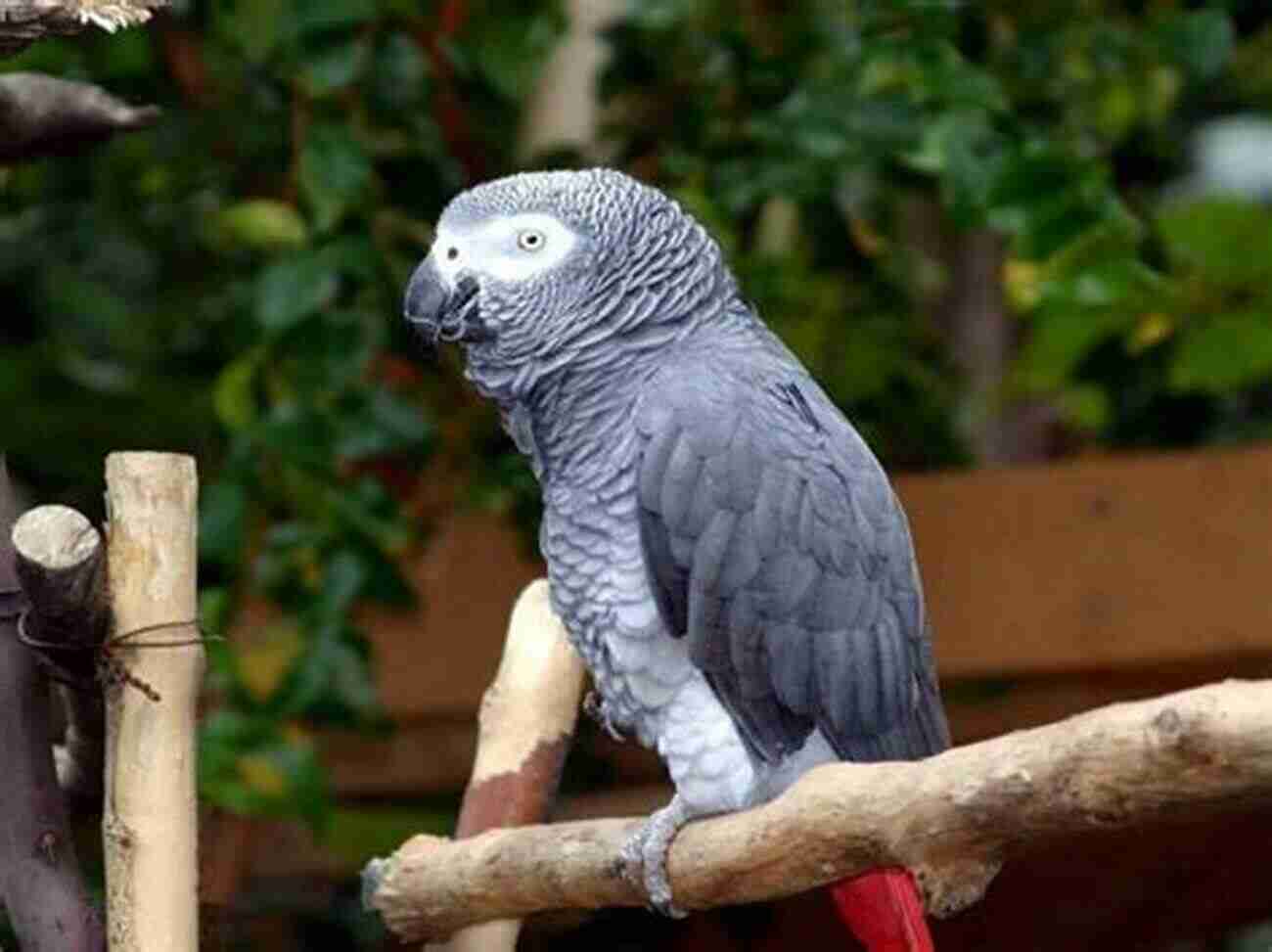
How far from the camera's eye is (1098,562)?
2.13 m

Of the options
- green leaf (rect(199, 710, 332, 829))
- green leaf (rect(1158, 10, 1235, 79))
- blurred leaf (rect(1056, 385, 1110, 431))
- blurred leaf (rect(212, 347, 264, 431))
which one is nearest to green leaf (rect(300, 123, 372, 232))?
blurred leaf (rect(212, 347, 264, 431))

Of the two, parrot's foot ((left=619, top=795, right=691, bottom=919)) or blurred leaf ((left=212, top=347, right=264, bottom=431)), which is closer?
parrot's foot ((left=619, top=795, right=691, bottom=919))

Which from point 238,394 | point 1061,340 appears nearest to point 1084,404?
point 1061,340

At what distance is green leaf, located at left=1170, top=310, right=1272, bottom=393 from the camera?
2.12m

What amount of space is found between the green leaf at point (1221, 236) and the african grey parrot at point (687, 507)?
2.59ft

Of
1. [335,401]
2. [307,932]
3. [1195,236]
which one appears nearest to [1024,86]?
[1195,236]

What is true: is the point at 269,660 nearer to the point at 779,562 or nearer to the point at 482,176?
the point at 482,176

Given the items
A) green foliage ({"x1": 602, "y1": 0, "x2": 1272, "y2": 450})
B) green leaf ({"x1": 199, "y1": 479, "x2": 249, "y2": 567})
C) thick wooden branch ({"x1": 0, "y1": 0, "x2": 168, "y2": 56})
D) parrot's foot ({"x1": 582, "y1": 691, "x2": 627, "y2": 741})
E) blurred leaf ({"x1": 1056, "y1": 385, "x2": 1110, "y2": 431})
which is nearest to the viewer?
thick wooden branch ({"x1": 0, "y1": 0, "x2": 168, "y2": 56})

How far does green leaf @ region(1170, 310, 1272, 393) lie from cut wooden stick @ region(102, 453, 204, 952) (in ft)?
3.50

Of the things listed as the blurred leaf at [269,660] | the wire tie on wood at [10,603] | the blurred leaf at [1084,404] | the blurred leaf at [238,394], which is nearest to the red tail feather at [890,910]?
the wire tie on wood at [10,603]

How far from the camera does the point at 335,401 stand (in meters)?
1.97

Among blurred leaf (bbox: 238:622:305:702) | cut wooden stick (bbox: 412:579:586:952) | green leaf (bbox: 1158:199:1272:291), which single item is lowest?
blurred leaf (bbox: 238:622:305:702)

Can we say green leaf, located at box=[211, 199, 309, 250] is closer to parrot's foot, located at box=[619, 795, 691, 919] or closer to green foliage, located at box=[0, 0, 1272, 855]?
green foliage, located at box=[0, 0, 1272, 855]

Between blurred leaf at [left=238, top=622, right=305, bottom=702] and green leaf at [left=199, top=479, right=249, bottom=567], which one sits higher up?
green leaf at [left=199, top=479, right=249, bottom=567]
